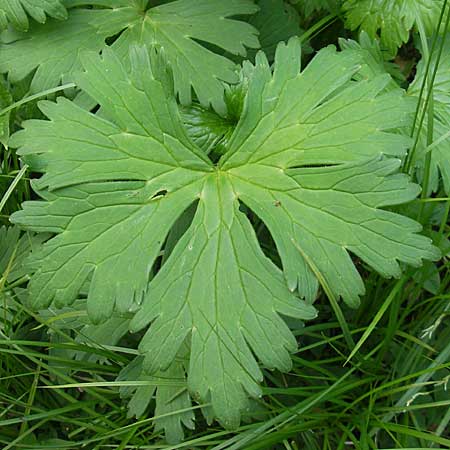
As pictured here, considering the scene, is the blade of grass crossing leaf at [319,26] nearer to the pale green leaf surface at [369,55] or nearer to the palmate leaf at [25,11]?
the pale green leaf surface at [369,55]

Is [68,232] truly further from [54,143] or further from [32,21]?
[32,21]

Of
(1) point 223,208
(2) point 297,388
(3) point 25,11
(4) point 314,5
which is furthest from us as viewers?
(4) point 314,5

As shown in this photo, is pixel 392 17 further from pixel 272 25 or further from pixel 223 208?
pixel 223 208

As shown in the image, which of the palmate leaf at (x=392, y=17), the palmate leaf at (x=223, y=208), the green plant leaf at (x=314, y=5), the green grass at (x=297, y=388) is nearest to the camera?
the palmate leaf at (x=223, y=208)

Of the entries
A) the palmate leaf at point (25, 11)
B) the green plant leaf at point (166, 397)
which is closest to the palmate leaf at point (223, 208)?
the green plant leaf at point (166, 397)

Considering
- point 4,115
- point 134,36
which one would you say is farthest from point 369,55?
point 4,115

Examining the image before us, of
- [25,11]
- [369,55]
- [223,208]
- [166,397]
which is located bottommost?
[166,397]

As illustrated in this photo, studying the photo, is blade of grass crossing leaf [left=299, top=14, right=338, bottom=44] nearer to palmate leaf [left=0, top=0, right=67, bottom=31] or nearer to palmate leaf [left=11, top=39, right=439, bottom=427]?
palmate leaf [left=11, top=39, right=439, bottom=427]
